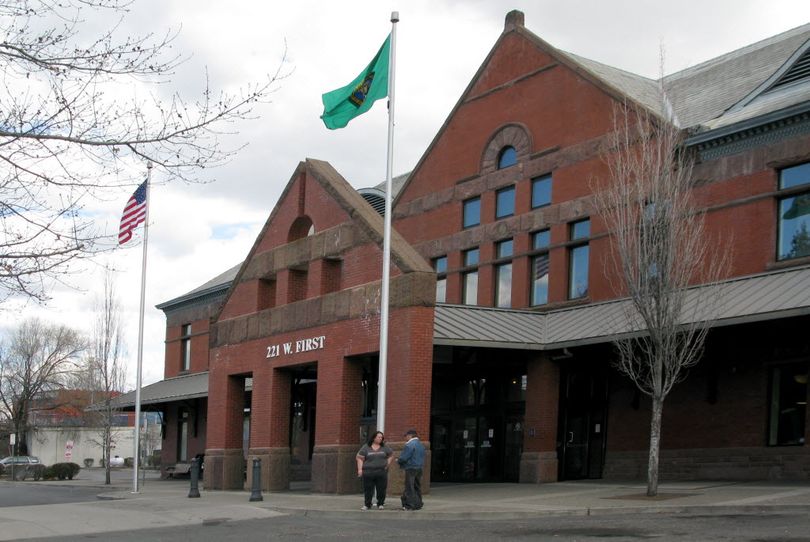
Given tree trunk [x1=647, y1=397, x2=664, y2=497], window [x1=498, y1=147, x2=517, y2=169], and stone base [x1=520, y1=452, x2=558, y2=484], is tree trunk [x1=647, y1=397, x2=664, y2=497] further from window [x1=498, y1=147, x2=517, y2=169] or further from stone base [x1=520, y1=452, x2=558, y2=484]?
window [x1=498, y1=147, x2=517, y2=169]

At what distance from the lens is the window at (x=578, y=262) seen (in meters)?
30.6

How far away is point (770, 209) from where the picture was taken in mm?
25406

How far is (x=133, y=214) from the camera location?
33.5 m

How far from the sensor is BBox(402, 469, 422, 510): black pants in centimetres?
2067

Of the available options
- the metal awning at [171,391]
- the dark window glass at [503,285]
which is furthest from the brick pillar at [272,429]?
the metal awning at [171,391]

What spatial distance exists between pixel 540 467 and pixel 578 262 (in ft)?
20.3

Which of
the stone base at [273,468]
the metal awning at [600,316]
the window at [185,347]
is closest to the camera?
the metal awning at [600,316]

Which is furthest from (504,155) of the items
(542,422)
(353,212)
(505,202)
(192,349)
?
(192,349)

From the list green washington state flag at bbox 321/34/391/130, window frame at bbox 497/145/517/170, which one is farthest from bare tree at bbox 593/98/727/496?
window frame at bbox 497/145/517/170

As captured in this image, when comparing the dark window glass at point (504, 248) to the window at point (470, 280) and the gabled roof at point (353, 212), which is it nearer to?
the window at point (470, 280)

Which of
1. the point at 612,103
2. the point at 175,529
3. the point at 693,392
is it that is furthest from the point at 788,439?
the point at 175,529

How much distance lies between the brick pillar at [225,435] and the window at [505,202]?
9815 millimetres

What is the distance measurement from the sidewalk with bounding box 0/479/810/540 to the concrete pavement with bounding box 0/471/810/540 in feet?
0.06

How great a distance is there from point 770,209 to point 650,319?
5497 millimetres
